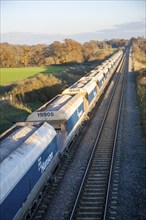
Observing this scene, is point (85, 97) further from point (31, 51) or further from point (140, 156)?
point (31, 51)

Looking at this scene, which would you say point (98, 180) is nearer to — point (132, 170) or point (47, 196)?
point (132, 170)

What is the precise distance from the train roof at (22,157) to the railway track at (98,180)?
110 inches

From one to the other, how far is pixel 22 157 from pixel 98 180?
5803 millimetres

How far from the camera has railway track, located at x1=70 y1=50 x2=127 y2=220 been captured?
501 inches

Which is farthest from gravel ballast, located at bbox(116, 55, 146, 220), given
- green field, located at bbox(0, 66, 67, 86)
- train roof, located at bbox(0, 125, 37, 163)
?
green field, located at bbox(0, 66, 67, 86)

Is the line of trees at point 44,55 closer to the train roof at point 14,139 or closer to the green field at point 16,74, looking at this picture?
the green field at point 16,74

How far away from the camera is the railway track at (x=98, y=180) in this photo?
Answer: 12.7 m

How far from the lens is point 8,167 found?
399 inches

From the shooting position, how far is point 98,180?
51.6 feet

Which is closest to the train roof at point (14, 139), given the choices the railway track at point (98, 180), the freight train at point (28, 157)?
the freight train at point (28, 157)

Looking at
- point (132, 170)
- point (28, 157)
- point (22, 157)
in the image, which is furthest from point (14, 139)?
point (132, 170)

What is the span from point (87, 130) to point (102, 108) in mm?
8791

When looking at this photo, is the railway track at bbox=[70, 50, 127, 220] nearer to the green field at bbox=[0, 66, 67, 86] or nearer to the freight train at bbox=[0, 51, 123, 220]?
the freight train at bbox=[0, 51, 123, 220]

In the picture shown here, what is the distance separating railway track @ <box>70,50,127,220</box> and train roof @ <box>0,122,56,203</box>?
2.80 meters
